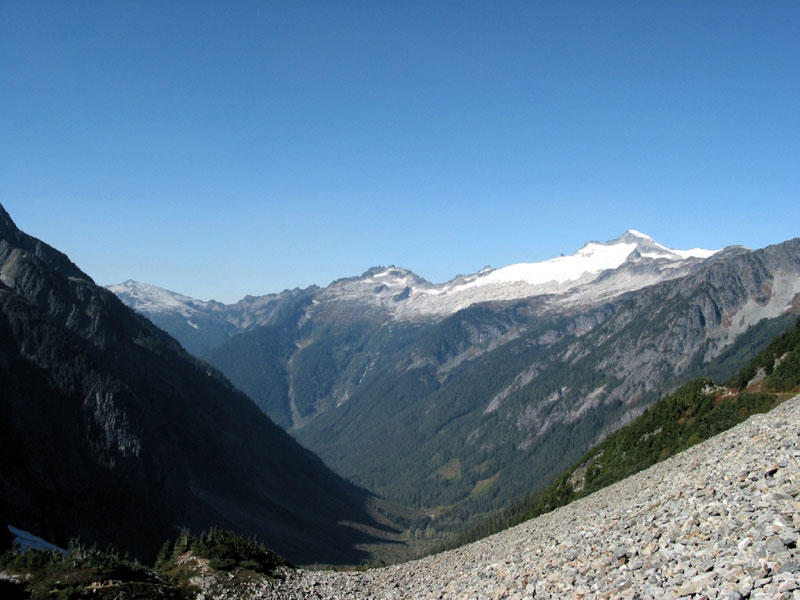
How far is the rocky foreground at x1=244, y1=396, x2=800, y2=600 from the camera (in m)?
23.3

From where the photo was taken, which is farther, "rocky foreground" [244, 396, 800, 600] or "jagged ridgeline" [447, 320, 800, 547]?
"jagged ridgeline" [447, 320, 800, 547]

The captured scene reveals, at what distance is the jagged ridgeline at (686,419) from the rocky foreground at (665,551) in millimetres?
31403

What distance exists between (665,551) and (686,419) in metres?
74.9

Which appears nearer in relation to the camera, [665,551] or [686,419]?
[665,551]

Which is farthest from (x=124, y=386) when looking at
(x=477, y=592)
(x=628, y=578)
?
(x=628, y=578)

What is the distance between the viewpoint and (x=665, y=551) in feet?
94.0

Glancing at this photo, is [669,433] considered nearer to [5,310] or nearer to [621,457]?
[621,457]

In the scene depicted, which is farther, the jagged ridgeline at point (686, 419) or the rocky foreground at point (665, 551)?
the jagged ridgeline at point (686, 419)

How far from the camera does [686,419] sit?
9619cm

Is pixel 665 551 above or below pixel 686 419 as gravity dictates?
above

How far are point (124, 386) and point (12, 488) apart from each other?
68.8 metres

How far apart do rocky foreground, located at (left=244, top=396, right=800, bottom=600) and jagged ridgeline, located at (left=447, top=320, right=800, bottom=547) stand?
31403mm

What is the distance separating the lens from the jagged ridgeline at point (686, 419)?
87.6 meters

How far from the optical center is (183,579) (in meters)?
49.8
